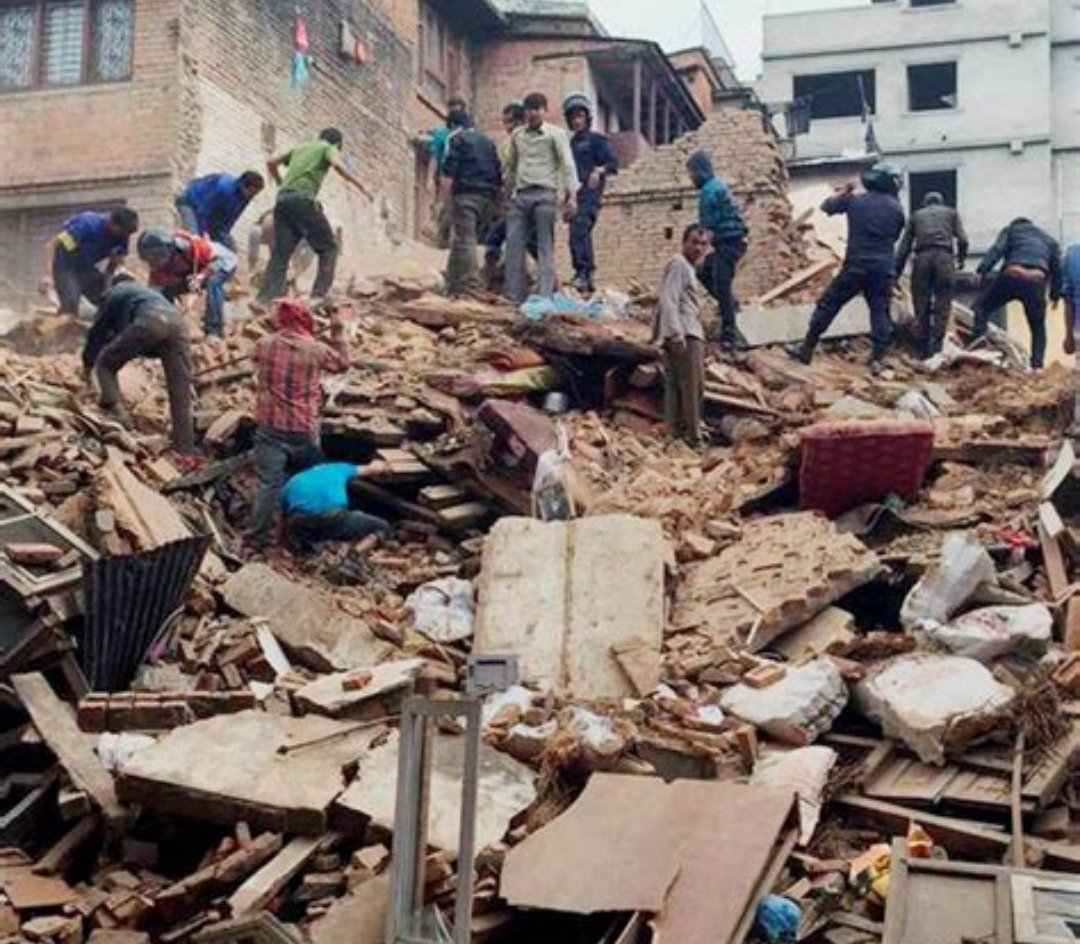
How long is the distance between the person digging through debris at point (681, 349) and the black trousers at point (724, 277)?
6.23 ft

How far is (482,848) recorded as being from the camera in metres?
5.32

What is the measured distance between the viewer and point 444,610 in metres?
7.84

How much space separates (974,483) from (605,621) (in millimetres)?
2964

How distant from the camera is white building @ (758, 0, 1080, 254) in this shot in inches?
1369

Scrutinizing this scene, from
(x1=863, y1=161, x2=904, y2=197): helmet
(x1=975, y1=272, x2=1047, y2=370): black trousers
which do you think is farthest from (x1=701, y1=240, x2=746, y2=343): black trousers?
(x1=975, y1=272, x2=1047, y2=370): black trousers

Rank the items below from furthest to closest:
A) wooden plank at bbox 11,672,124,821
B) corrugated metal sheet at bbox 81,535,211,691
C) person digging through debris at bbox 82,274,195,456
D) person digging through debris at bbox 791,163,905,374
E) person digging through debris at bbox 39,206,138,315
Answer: person digging through debris at bbox 39,206,138,315 → person digging through debris at bbox 791,163,905,374 → person digging through debris at bbox 82,274,195,456 → corrugated metal sheet at bbox 81,535,211,691 → wooden plank at bbox 11,672,124,821

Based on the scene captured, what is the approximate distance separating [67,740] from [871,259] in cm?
805

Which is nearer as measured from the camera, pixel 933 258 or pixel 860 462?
pixel 860 462

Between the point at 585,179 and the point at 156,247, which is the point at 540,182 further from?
the point at 156,247

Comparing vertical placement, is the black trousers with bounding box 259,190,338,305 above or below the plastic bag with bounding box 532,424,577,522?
above

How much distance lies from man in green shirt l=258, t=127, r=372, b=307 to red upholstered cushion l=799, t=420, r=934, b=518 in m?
5.86

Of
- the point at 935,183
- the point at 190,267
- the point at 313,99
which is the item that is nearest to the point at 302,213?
the point at 190,267

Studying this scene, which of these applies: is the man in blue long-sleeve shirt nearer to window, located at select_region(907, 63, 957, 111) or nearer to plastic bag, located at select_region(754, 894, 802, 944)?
plastic bag, located at select_region(754, 894, 802, 944)

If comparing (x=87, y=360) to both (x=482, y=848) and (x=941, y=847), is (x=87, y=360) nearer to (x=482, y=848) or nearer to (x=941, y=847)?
(x=482, y=848)
